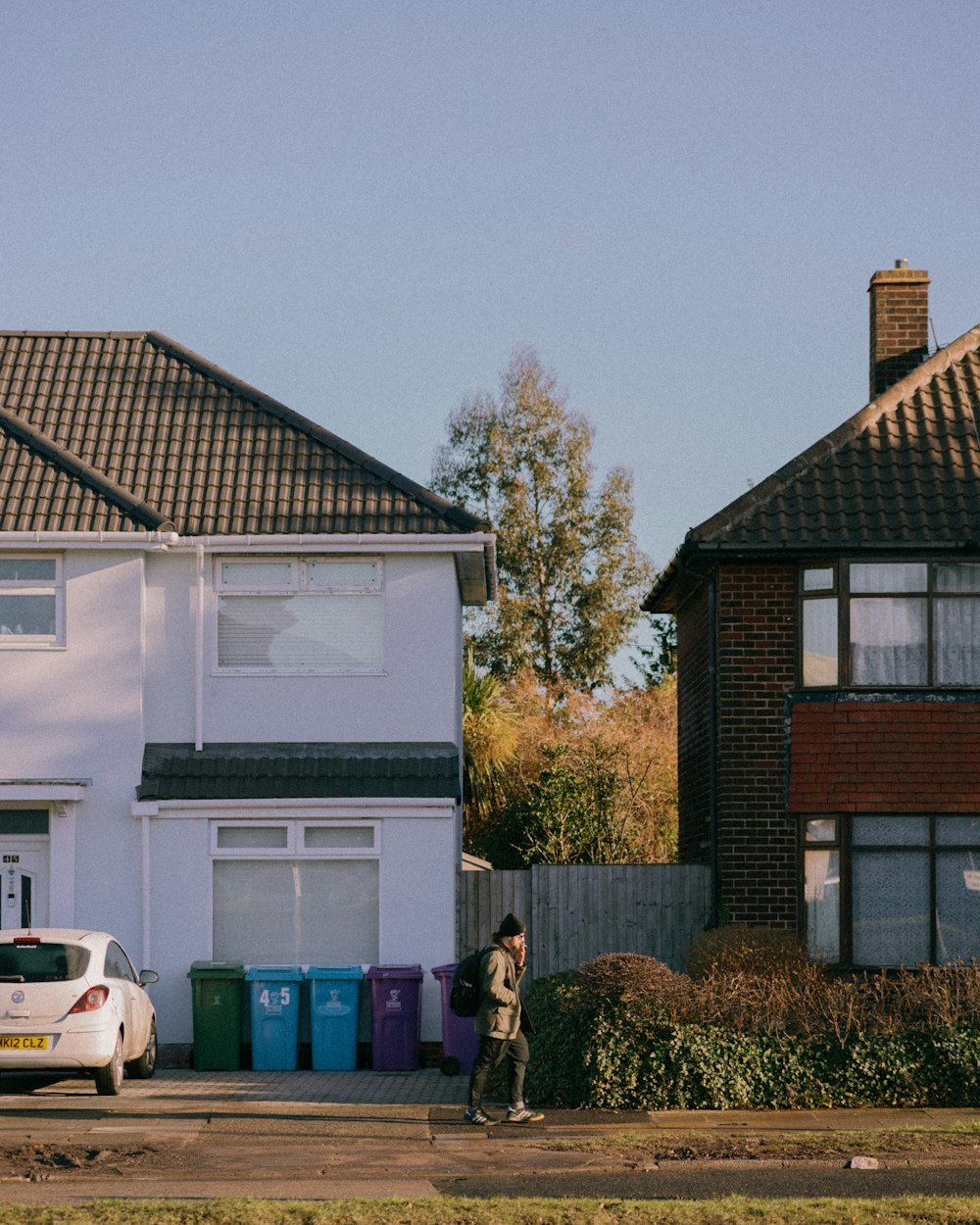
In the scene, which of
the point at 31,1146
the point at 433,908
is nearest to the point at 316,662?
the point at 433,908

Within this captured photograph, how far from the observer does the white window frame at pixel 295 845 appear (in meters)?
19.0

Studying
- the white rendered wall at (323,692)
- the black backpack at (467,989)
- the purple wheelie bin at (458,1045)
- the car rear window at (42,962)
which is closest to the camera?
the black backpack at (467,989)

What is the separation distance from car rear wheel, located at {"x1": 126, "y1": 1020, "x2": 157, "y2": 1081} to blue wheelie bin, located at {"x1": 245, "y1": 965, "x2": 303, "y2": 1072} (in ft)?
3.49

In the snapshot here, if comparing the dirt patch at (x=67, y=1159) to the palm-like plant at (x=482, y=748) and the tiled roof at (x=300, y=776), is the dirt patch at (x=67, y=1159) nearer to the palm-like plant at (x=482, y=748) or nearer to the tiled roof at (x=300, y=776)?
the tiled roof at (x=300, y=776)

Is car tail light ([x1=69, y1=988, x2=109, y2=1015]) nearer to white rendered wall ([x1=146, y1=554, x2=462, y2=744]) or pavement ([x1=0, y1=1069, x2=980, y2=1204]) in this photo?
pavement ([x1=0, y1=1069, x2=980, y2=1204])

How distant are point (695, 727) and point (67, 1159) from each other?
467 inches

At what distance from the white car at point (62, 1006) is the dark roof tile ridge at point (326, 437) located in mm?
6134

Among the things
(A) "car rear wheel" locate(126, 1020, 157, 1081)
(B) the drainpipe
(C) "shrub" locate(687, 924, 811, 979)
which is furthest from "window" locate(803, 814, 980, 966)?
(A) "car rear wheel" locate(126, 1020, 157, 1081)

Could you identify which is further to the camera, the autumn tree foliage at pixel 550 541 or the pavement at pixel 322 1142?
the autumn tree foliage at pixel 550 541

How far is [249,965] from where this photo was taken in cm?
1880

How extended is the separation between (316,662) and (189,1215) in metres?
9.66

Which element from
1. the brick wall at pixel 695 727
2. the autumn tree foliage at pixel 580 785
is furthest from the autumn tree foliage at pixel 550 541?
the brick wall at pixel 695 727

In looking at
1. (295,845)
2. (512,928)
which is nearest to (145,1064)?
(295,845)

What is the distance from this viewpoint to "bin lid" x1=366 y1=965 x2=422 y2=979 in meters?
17.9
